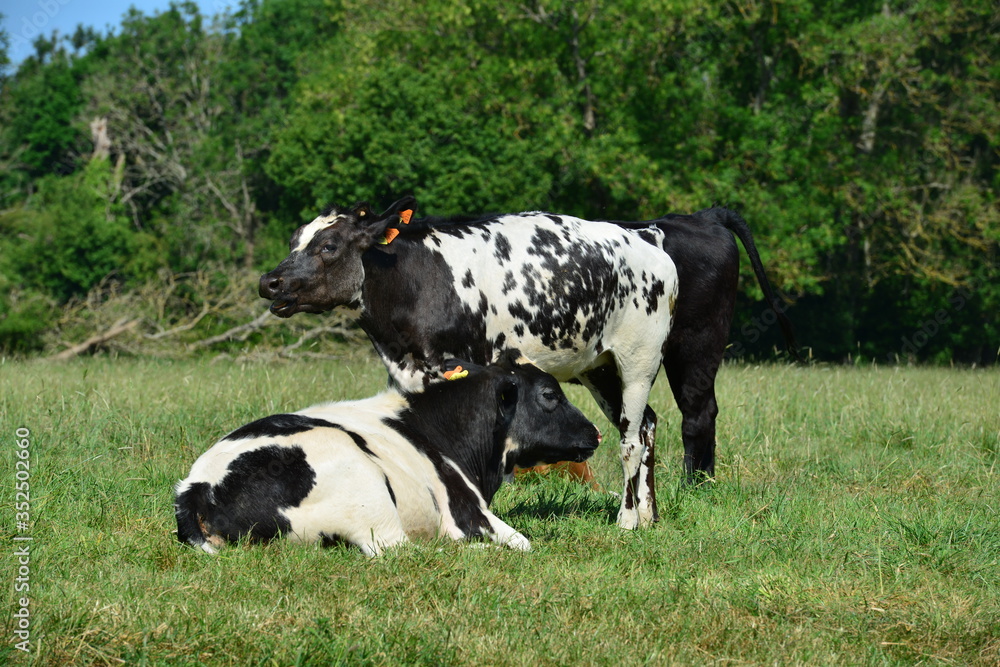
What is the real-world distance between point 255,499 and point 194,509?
306mm

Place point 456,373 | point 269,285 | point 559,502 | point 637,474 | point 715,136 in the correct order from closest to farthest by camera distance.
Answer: point 456,373 → point 269,285 → point 637,474 → point 559,502 → point 715,136

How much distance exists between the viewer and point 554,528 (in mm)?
6266

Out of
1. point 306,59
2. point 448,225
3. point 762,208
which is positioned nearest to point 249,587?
point 448,225

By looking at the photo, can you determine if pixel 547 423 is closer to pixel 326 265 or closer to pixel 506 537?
pixel 506 537

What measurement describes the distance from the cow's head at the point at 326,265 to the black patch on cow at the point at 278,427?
0.78m

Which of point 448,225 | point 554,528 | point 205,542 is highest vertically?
point 448,225

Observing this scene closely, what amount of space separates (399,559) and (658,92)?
2168cm

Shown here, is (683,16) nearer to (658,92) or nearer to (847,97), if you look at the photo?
(658,92)

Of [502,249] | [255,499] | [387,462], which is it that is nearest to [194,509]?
[255,499]

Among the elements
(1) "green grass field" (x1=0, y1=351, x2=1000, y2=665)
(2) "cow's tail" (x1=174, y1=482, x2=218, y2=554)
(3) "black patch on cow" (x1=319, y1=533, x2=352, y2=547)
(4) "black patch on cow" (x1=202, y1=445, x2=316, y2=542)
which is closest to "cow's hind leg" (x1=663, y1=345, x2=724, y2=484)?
(1) "green grass field" (x1=0, y1=351, x2=1000, y2=665)

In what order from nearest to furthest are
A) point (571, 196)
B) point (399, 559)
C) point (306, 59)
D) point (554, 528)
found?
point (399, 559) < point (554, 528) < point (571, 196) < point (306, 59)

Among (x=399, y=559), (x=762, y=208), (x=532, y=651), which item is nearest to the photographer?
(x=532, y=651)

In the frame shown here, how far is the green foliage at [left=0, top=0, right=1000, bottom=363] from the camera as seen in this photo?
2409 cm

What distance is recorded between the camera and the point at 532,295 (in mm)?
6398
